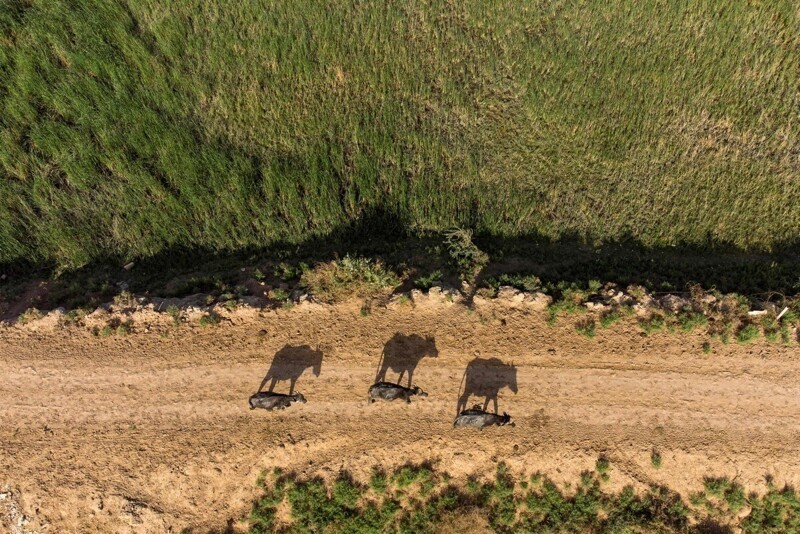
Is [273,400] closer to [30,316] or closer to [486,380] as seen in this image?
[486,380]

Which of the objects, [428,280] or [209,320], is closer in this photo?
[209,320]

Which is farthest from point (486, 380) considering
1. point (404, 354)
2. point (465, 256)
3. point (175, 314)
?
point (175, 314)

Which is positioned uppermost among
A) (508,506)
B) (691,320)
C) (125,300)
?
(691,320)

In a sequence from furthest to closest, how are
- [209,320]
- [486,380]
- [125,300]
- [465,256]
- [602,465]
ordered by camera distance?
[465,256] → [125,300] → [209,320] → [486,380] → [602,465]

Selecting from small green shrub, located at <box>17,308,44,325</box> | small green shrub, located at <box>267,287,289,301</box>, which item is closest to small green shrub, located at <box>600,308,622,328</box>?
small green shrub, located at <box>267,287,289,301</box>

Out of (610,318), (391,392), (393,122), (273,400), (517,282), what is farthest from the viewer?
(393,122)

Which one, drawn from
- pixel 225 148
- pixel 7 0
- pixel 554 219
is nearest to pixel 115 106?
pixel 225 148

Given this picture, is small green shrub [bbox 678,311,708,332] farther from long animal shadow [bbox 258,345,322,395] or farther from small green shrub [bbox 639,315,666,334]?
long animal shadow [bbox 258,345,322,395]

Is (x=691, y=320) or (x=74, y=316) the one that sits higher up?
(x=691, y=320)

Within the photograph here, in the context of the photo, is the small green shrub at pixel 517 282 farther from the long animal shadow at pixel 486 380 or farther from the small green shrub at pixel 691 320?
the small green shrub at pixel 691 320
